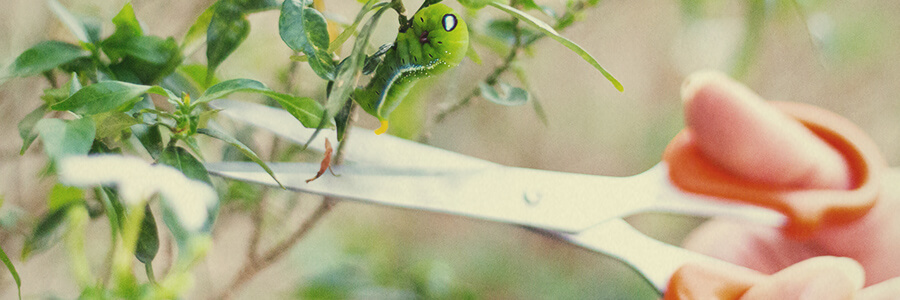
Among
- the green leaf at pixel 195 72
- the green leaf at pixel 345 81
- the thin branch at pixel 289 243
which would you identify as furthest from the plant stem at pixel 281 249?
the green leaf at pixel 345 81

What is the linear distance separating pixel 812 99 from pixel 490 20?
0.69 metres

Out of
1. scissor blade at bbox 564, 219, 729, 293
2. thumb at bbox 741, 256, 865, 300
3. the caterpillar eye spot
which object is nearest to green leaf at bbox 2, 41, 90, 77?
the caterpillar eye spot

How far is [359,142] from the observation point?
0.42 meters

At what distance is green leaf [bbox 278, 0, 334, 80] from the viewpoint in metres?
0.24

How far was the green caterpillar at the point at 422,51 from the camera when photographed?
0.77 feet

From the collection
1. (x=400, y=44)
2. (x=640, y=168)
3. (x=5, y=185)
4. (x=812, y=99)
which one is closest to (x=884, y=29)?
(x=812, y=99)

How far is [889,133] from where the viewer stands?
0.87 m

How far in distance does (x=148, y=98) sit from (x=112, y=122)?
0.21ft

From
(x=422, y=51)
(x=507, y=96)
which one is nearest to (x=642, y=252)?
(x=507, y=96)

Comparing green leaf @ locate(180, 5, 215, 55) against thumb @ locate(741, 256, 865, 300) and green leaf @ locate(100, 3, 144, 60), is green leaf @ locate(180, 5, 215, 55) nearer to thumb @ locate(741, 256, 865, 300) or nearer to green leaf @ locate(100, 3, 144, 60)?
green leaf @ locate(100, 3, 144, 60)

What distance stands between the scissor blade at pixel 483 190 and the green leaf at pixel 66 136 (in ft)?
0.38

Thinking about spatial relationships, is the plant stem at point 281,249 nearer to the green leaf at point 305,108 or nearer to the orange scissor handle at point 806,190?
the green leaf at point 305,108

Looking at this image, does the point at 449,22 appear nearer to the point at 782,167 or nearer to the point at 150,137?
the point at 150,137

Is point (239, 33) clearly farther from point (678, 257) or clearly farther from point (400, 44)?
point (678, 257)
